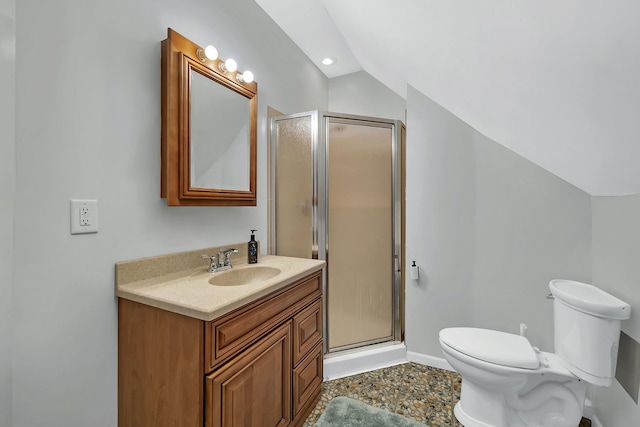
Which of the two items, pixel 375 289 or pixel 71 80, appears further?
pixel 375 289

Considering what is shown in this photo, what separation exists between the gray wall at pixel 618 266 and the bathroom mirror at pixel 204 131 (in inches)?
72.4

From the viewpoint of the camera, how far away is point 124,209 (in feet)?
3.84

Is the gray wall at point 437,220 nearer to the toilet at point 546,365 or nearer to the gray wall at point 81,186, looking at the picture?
the toilet at point 546,365

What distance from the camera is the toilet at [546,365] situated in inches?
46.2

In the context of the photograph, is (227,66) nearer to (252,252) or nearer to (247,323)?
(252,252)

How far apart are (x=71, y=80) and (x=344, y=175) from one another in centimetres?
157

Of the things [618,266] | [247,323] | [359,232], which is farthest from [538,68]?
[359,232]

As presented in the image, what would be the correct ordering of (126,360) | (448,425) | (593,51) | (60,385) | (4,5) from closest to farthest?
(593,51) < (4,5) < (60,385) < (126,360) < (448,425)

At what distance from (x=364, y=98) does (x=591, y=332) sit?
2464 millimetres

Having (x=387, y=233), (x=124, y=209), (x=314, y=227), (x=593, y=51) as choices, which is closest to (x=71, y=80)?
(x=124, y=209)

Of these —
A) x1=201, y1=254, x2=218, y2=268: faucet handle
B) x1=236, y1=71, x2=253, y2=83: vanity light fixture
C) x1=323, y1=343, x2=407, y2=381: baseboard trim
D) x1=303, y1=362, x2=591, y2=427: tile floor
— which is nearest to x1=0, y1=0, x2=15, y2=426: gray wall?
x1=201, y1=254, x2=218, y2=268: faucet handle

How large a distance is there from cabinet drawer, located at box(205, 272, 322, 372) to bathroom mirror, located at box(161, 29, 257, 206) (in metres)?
0.60

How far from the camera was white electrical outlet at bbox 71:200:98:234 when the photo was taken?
3.32 ft

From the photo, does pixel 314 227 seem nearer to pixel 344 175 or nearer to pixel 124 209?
pixel 344 175
